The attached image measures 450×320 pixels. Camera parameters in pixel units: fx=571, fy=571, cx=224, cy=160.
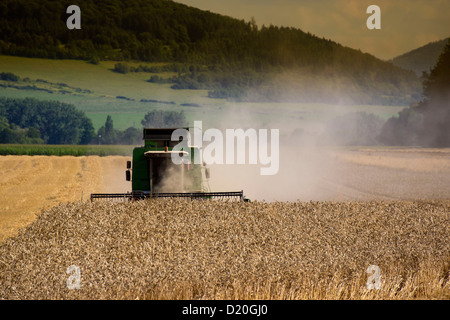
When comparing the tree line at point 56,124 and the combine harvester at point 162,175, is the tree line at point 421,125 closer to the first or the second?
the tree line at point 56,124

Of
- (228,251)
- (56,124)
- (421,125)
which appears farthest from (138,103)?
(228,251)

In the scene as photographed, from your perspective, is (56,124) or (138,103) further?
(138,103)

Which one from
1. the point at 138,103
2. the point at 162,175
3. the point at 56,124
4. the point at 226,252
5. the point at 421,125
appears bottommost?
the point at 226,252

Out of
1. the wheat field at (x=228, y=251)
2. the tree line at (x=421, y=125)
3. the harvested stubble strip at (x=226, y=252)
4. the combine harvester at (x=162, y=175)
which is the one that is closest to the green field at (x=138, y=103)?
the tree line at (x=421, y=125)

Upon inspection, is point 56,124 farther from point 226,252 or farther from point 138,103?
point 226,252

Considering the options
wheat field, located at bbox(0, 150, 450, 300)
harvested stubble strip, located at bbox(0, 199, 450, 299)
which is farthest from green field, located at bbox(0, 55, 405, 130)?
harvested stubble strip, located at bbox(0, 199, 450, 299)

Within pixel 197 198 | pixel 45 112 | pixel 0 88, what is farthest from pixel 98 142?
pixel 197 198

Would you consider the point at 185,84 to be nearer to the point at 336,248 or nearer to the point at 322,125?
the point at 322,125

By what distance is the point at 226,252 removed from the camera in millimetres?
12680

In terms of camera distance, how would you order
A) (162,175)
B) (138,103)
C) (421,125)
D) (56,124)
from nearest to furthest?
(162,175)
(421,125)
(56,124)
(138,103)

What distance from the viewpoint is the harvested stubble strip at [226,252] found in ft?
34.6

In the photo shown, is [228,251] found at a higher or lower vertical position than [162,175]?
lower

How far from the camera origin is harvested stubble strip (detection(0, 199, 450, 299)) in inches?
415

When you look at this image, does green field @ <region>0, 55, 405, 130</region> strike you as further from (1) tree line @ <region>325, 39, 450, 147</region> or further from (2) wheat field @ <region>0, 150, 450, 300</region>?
(2) wheat field @ <region>0, 150, 450, 300</region>
